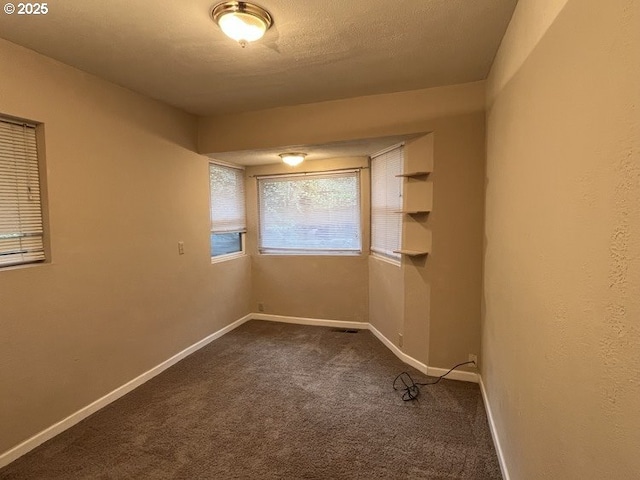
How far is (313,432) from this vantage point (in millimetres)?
2299

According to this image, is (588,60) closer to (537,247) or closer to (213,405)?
(537,247)

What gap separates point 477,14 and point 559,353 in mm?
1787

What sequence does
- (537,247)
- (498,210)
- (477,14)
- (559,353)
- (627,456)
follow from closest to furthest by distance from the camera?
(627,456), (559,353), (537,247), (477,14), (498,210)

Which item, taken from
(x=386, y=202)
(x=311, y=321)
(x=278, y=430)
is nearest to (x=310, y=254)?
(x=311, y=321)

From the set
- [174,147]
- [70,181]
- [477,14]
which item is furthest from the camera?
[174,147]

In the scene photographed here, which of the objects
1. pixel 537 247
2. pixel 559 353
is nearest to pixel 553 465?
pixel 559 353

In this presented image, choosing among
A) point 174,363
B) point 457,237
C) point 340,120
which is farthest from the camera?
point 174,363

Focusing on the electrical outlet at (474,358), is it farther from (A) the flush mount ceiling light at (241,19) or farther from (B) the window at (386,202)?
(A) the flush mount ceiling light at (241,19)

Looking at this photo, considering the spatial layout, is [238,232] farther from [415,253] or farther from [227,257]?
[415,253]

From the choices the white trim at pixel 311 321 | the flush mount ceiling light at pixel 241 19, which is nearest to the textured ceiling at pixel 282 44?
the flush mount ceiling light at pixel 241 19

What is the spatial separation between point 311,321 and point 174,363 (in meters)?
1.79

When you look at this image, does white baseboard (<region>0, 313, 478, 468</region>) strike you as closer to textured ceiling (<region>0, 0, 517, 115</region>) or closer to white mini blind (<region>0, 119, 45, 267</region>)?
white mini blind (<region>0, 119, 45, 267</region>)

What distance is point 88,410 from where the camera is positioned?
254cm

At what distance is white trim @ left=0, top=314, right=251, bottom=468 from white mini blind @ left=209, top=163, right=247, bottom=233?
143cm
